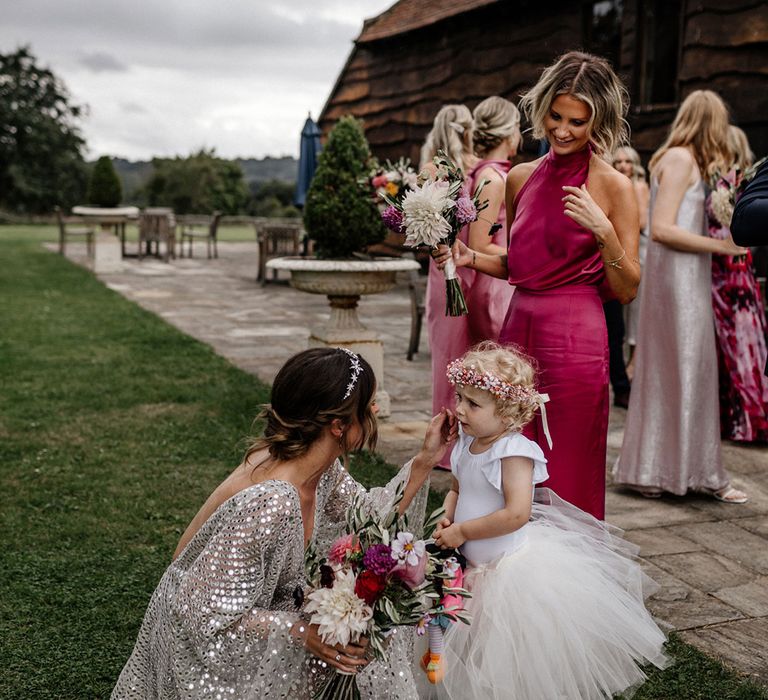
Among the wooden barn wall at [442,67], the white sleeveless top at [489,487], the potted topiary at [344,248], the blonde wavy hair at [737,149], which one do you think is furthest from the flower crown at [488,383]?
the wooden barn wall at [442,67]

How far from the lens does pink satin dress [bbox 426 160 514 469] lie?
5.35m

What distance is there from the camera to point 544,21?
12844 millimetres

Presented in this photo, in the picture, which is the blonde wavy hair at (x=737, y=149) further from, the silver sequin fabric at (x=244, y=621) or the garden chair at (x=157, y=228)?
the garden chair at (x=157, y=228)

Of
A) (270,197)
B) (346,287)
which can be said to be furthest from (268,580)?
(270,197)

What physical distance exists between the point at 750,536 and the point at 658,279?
1.57m

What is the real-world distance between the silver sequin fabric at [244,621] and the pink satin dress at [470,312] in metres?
2.90

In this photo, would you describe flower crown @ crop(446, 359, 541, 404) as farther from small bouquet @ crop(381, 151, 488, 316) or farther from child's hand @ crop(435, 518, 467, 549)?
small bouquet @ crop(381, 151, 488, 316)

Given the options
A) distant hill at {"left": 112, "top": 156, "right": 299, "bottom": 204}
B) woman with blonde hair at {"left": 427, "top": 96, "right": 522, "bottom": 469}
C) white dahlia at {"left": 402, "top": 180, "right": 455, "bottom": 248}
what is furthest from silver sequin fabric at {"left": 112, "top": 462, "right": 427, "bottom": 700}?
distant hill at {"left": 112, "top": 156, "right": 299, "bottom": 204}

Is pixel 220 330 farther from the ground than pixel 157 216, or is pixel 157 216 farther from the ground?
pixel 157 216

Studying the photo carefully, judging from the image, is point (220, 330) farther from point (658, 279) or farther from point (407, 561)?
point (407, 561)

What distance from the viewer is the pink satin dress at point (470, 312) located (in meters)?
5.35

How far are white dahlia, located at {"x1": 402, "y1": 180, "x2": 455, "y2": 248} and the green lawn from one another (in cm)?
179

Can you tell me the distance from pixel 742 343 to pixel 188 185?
43.6 m

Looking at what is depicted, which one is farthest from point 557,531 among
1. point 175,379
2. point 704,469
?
point 175,379
